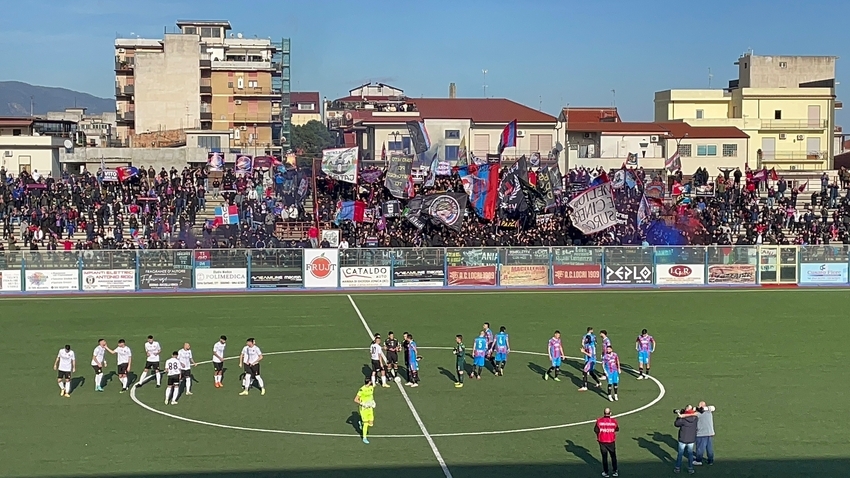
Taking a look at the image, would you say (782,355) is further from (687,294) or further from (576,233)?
(576,233)

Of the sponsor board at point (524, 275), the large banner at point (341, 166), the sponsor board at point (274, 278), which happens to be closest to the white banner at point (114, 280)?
the sponsor board at point (274, 278)

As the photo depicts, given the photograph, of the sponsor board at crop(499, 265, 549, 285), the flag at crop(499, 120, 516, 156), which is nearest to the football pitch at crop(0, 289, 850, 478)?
the sponsor board at crop(499, 265, 549, 285)

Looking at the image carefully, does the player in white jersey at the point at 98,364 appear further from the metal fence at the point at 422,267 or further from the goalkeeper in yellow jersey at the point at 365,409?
the metal fence at the point at 422,267

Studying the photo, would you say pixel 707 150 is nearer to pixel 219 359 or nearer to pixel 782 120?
pixel 782 120

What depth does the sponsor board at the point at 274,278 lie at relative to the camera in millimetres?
47656

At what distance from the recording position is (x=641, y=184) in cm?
5859

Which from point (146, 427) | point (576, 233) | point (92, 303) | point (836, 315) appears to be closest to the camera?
point (146, 427)

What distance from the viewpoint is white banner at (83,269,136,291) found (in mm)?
46844

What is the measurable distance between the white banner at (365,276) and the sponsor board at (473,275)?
3045 millimetres

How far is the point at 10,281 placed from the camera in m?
46.2

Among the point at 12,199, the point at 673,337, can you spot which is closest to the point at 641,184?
the point at 673,337

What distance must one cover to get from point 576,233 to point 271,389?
98.1 ft

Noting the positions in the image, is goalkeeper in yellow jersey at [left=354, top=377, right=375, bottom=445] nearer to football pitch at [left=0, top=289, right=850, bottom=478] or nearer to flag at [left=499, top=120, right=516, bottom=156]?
football pitch at [left=0, top=289, right=850, bottom=478]

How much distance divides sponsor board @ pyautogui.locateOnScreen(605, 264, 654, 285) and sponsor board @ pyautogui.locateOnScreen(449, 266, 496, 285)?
555 centimetres
